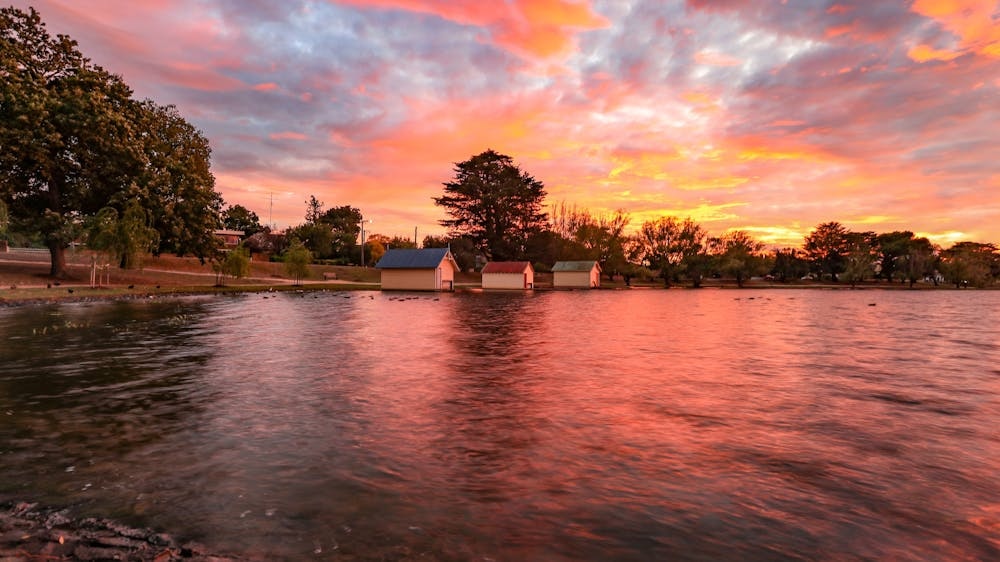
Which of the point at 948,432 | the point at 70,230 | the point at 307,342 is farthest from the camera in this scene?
the point at 70,230

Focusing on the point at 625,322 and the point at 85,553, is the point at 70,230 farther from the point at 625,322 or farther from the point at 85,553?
the point at 85,553

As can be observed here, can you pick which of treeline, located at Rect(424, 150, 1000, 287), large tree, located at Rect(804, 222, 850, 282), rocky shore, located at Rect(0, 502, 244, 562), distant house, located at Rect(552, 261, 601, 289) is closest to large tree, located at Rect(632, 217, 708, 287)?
treeline, located at Rect(424, 150, 1000, 287)

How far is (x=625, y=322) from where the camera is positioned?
1319 inches

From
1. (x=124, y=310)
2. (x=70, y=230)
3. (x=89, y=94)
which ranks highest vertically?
(x=89, y=94)

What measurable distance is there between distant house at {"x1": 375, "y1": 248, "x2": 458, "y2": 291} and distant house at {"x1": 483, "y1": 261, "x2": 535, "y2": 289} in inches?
580

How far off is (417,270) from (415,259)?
1520 millimetres

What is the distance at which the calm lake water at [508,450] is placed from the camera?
5910mm

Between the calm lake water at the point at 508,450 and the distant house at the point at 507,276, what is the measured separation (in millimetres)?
63281

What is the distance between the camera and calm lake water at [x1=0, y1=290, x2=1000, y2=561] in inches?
233

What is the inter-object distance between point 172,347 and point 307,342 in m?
4.93

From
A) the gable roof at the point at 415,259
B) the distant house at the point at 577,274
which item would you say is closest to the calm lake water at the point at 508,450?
the gable roof at the point at 415,259

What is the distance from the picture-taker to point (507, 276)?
8331 cm

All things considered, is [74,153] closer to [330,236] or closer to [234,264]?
[234,264]

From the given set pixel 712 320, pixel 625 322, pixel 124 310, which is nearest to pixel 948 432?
pixel 625 322
